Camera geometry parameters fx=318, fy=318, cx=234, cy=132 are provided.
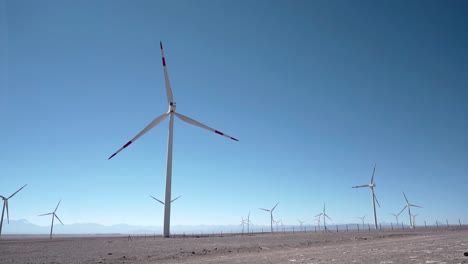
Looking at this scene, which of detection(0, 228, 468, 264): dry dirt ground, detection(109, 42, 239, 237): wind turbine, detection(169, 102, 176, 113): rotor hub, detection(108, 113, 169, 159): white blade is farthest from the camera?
detection(169, 102, 176, 113): rotor hub

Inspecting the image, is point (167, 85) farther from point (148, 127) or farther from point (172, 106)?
point (148, 127)

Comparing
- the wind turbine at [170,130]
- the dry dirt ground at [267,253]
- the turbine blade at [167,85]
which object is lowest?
the dry dirt ground at [267,253]

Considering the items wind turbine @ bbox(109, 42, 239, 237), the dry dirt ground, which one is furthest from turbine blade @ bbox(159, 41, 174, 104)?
the dry dirt ground

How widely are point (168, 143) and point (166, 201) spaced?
534 inches

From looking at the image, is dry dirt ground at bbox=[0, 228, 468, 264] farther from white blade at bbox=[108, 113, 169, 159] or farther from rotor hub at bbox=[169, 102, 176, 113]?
rotor hub at bbox=[169, 102, 176, 113]

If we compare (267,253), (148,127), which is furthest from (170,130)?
(267,253)

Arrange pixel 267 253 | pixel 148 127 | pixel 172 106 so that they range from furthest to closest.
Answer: pixel 172 106
pixel 148 127
pixel 267 253

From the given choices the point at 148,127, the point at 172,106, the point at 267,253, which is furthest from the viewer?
the point at 172,106

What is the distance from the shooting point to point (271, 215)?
173 meters

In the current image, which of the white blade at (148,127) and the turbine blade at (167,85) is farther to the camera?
the turbine blade at (167,85)

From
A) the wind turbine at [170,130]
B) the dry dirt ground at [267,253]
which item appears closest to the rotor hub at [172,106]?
the wind turbine at [170,130]

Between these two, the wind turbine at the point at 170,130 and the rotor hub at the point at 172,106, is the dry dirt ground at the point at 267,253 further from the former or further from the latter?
the rotor hub at the point at 172,106

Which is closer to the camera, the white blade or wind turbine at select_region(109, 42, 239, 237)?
the white blade

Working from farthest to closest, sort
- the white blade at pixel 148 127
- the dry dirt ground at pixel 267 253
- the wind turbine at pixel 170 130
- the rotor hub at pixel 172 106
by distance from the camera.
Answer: the rotor hub at pixel 172 106 → the wind turbine at pixel 170 130 → the white blade at pixel 148 127 → the dry dirt ground at pixel 267 253
